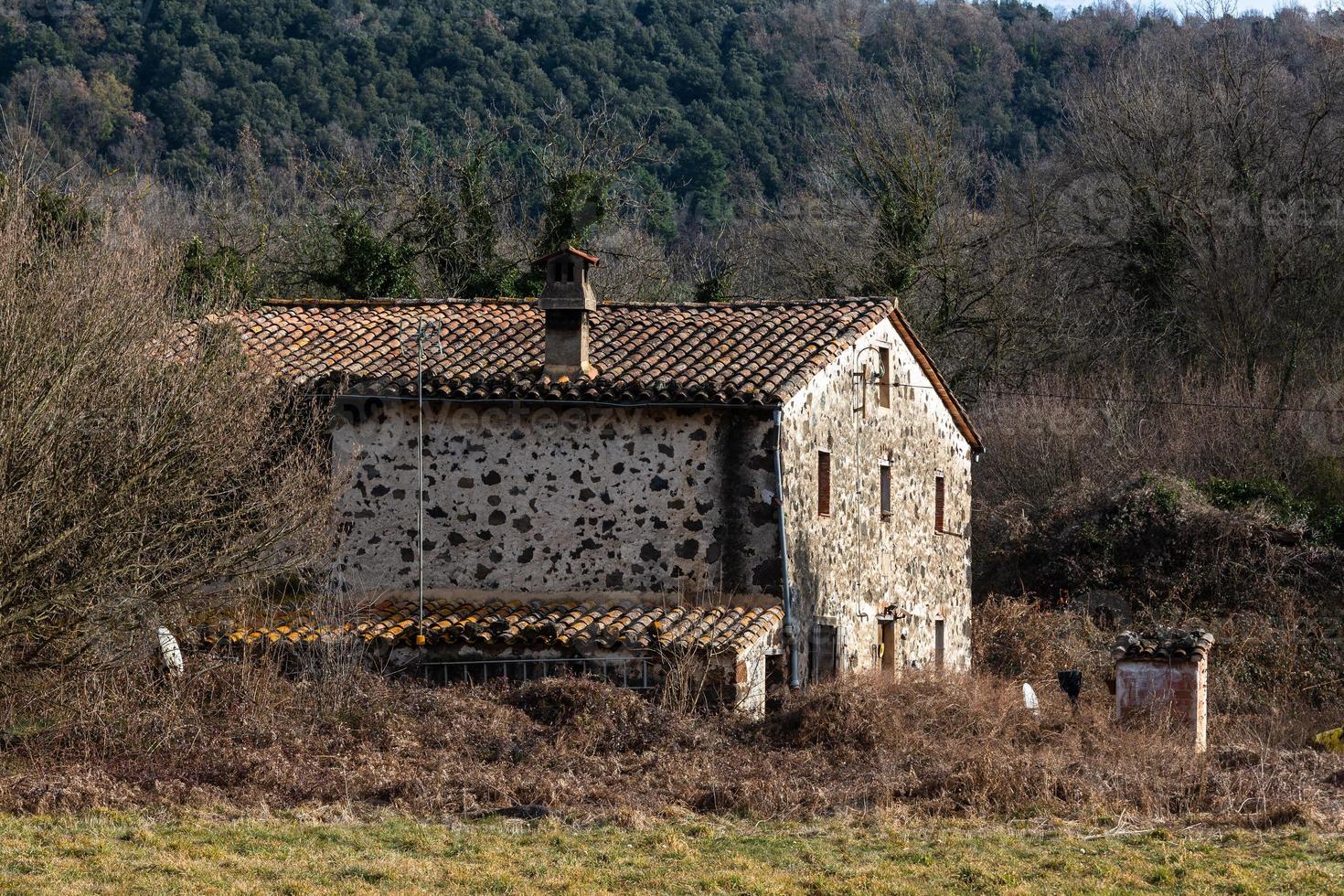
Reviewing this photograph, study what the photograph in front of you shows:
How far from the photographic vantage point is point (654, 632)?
18250 mm

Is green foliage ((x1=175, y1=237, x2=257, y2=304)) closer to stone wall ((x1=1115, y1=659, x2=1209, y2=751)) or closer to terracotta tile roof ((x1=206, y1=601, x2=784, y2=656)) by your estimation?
terracotta tile roof ((x1=206, y1=601, x2=784, y2=656))

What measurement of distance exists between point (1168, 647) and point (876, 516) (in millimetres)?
4964

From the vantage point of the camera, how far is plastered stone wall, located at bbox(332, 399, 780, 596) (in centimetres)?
1925

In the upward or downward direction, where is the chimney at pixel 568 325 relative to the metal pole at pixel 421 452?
upward

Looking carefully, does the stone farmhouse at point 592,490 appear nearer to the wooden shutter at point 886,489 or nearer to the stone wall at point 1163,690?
the wooden shutter at point 886,489

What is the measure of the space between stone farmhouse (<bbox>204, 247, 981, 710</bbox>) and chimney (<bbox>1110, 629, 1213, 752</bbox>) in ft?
11.8

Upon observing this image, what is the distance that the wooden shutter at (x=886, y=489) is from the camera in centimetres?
2267

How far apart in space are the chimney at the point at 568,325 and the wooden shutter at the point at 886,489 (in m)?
4.87

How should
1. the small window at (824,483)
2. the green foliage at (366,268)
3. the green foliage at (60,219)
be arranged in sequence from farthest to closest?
the green foliage at (366,268)
the small window at (824,483)
the green foliage at (60,219)

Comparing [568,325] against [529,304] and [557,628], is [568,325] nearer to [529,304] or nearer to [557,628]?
[529,304]

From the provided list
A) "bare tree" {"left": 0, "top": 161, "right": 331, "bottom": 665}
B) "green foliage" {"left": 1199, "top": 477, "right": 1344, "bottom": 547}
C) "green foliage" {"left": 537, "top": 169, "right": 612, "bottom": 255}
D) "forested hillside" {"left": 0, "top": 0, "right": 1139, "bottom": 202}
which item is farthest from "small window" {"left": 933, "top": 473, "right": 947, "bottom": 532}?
"forested hillside" {"left": 0, "top": 0, "right": 1139, "bottom": 202}

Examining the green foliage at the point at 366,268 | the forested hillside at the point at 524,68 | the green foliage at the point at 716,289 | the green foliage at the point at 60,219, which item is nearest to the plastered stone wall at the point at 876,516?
the green foliage at the point at 716,289

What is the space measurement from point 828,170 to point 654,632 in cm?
2275

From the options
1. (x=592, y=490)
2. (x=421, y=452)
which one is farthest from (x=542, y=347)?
(x=592, y=490)
